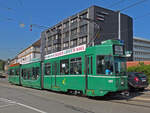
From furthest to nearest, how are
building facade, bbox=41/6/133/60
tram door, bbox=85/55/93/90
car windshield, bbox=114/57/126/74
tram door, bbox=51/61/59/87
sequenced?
building facade, bbox=41/6/133/60 < tram door, bbox=51/61/59/87 < tram door, bbox=85/55/93/90 < car windshield, bbox=114/57/126/74

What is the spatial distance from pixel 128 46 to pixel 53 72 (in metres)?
39.8

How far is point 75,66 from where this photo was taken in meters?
11.2

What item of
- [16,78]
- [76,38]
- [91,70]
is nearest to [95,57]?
[91,70]

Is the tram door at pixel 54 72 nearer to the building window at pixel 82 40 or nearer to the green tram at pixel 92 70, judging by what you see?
the green tram at pixel 92 70

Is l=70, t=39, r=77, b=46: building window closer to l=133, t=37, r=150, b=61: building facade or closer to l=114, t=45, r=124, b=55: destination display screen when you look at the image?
l=133, t=37, r=150, b=61: building facade

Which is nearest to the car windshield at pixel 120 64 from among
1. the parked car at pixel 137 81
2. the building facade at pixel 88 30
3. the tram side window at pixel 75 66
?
the tram side window at pixel 75 66

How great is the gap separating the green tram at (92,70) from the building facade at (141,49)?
67.4 meters

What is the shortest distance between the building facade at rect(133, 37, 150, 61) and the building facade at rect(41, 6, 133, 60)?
1067 inches

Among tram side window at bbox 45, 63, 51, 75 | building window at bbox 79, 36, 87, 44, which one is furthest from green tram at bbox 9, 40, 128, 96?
building window at bbox 79, 36, 87, 44

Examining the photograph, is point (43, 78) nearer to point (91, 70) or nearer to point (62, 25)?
point (91, 70)

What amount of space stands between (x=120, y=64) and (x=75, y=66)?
2883mm

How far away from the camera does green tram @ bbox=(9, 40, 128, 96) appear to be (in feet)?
30.5

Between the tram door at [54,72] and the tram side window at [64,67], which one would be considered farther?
the tram door at [54,72]

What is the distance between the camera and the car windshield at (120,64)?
9.42 meters
